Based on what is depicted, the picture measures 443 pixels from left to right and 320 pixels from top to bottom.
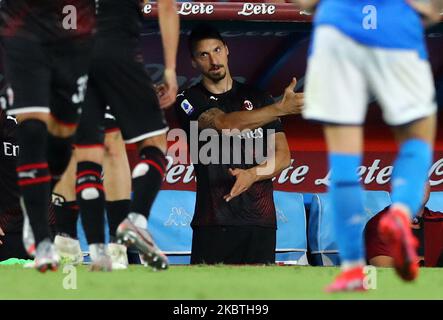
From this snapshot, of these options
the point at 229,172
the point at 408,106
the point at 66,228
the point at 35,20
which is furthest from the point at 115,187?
the point at 408,106

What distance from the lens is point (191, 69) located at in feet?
33.2

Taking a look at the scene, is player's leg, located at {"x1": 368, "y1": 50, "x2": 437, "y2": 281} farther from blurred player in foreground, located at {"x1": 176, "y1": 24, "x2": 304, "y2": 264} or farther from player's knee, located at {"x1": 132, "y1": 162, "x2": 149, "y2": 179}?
blurred player in foreground, located at {"x1": 176, "y1": 24, "x2": 304, "y2": 264}

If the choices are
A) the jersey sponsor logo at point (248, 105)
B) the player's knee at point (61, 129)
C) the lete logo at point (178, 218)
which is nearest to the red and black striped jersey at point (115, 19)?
the player's knee at point (61, 129)

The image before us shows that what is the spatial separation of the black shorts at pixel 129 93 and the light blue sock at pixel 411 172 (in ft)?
6.08

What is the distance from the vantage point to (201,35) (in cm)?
937

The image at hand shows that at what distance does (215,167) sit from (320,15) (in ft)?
13.8

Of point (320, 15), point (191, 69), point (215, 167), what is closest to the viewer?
point (320, 15)

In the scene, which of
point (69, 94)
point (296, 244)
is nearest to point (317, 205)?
point (296, 244)

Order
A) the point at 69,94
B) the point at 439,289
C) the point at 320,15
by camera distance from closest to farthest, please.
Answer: the point at 320,15 < the point at 439,289 < the point at 69,94

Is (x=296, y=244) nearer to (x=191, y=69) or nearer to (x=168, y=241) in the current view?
(x=168, y=241)

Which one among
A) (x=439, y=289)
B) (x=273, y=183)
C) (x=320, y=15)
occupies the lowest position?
(x=439, y=289)

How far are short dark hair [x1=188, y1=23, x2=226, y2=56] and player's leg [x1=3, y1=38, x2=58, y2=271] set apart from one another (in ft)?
9.88

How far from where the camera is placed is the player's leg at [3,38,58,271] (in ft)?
20.9

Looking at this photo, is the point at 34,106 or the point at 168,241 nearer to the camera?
the point at 34,106
